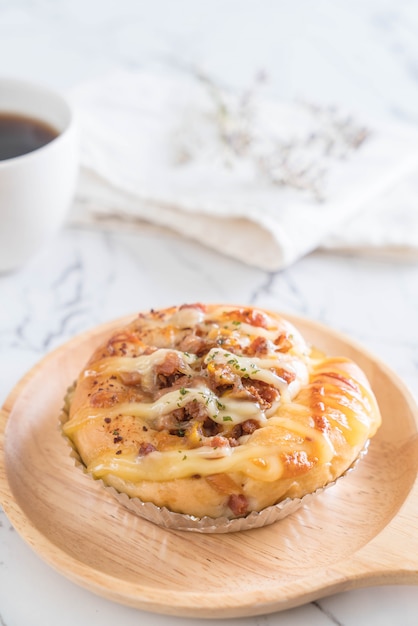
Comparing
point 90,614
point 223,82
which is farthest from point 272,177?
point 90,614

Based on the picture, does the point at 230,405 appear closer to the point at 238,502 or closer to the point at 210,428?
the point at 210,428

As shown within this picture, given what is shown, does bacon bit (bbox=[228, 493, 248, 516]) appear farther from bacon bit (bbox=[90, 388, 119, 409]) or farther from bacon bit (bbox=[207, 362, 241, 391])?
bacon bit (bbox=[90, 388, 119, 409])

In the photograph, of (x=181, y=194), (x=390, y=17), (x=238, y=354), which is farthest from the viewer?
(x=390, y=17)

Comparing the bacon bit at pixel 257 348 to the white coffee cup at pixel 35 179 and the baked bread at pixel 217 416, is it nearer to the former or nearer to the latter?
the baked bread at pixel 217 416

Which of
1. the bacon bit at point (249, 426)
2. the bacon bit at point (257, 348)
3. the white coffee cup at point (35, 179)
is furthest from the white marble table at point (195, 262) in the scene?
the bacon bit at point (257, 348)

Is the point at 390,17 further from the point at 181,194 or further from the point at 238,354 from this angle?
the point at 238,354

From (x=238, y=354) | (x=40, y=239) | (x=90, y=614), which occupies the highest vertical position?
(x=238, y=354)
